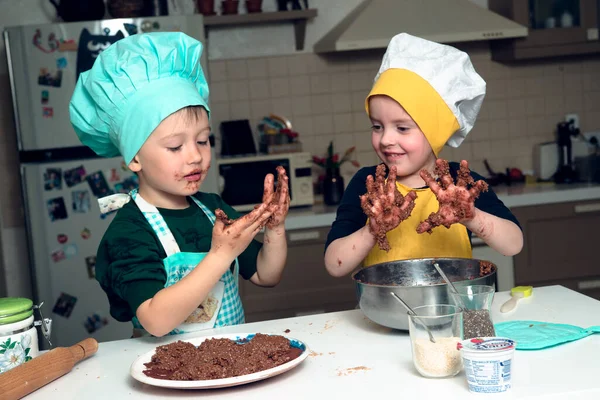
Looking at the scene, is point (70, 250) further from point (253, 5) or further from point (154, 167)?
point (154, 167)

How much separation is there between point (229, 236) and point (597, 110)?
3272 millimetres

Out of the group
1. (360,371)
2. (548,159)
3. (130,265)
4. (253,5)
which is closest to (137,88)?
(130,265)

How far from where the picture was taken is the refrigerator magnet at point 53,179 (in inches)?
124

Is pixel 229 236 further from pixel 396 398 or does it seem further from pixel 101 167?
pixel 101 167

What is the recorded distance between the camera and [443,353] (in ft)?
3.72

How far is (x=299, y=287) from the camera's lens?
3.29 meters

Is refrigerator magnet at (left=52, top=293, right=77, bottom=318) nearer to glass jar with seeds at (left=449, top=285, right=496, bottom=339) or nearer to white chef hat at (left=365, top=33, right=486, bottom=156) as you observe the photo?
white chef hat at (left=365, top=33, right=486, bottom=156)

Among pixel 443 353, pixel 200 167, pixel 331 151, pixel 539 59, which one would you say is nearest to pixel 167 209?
pixel 200 167

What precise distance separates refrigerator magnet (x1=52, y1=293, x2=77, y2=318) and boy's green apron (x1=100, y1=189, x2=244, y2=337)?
1684mm

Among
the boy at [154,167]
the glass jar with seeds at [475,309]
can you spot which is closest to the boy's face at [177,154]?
the boy at [154,167]

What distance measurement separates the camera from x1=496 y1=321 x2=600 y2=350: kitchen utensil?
1248 millimetres

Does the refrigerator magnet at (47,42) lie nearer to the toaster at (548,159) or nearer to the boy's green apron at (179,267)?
the boy's green apron at (179,267)

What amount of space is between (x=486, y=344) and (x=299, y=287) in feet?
7.23

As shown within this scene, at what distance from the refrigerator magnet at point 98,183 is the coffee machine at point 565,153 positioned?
2133mm
